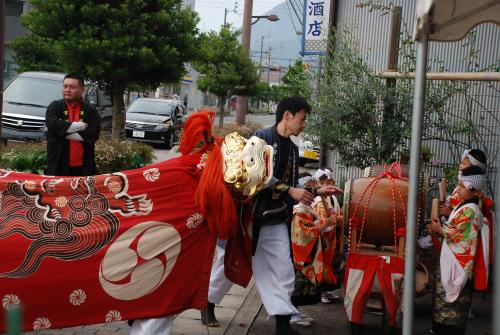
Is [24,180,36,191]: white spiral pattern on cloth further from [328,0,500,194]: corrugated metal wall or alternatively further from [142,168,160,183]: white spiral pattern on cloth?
[328,0,500,194]: corrugated metal wall

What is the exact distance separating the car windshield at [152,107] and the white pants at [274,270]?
16.9 meters

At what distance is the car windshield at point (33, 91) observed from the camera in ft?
46.4

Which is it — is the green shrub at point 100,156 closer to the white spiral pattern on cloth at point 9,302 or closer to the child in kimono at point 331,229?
the child in kimono at point 331,229

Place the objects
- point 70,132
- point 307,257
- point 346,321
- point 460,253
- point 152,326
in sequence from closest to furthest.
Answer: point 152,326, point 460,253, point 307,257, point 346,321, point 70,132

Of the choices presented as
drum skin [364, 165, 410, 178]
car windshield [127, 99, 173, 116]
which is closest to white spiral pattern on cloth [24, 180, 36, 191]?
drum skin [364, 165, 410, 178]

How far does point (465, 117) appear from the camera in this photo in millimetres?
7688

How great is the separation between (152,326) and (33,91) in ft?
37.7

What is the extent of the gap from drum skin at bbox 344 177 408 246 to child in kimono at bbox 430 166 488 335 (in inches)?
15.6

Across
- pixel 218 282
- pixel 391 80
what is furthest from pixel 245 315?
pixel 391 80

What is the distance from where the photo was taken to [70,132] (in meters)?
5.98

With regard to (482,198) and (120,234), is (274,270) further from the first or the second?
(482,198)

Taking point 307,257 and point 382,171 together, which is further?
point 307,257

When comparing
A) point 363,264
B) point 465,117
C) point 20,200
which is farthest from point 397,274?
point 465,117

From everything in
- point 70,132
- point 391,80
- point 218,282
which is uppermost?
point 391,80
